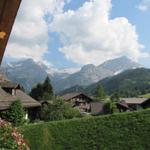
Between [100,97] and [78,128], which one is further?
[100,97]

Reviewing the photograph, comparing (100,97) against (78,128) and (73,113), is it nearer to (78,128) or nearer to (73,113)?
(73,113)

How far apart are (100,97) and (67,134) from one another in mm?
114897

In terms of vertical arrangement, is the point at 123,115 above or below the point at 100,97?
below

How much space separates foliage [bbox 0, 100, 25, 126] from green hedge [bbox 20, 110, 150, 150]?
6279mm

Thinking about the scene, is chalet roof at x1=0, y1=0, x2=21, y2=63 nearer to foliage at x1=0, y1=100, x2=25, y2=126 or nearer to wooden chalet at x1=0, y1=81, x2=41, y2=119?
foliage at x1=0, y1=100, x2=25, y2=126

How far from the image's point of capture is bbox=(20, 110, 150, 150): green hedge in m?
26.9

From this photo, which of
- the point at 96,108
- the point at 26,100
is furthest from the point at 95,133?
the point at 96,108

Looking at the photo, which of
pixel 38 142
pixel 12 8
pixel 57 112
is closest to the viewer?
pixel 12 8

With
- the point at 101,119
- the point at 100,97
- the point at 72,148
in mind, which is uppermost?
the point at 100,97

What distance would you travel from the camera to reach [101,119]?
1105 inches

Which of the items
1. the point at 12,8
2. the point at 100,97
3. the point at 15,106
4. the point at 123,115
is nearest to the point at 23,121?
the point at 15,106

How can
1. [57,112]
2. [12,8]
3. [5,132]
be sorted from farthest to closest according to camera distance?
[57,112] < [5,132] < [12,8]

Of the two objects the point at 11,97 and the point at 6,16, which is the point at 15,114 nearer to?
the point at 11,97

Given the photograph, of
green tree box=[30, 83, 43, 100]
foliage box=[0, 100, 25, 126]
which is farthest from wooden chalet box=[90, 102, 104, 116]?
foliage box=[0, 100, 25, 126]
